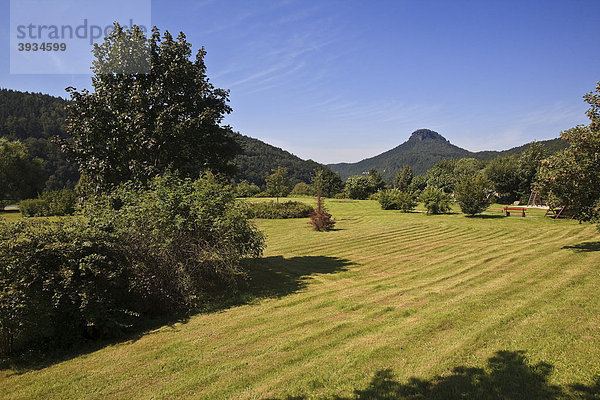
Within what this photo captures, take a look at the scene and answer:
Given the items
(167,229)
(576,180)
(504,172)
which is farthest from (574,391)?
(504,172)

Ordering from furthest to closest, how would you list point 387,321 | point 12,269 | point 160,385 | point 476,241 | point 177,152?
1. point 476,241
2. point 177,152
3. point 387,321
4. point 12,269
5. point 160,385

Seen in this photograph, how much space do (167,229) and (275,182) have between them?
41.4 meters

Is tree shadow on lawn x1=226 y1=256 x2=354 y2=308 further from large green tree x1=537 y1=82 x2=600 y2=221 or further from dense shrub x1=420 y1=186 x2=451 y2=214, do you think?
dense shrub x1=420 y1=186 x2=451 y2=214

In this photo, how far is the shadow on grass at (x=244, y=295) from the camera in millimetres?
5805

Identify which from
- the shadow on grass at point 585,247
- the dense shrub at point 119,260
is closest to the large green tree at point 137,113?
the dense shrub at point 119,260

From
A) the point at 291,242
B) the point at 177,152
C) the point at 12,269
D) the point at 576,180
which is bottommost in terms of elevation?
the point at 291,242

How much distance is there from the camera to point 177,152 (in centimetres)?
1148

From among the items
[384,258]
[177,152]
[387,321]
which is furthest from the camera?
[384,258]

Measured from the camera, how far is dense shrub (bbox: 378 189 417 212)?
3675 centimetres

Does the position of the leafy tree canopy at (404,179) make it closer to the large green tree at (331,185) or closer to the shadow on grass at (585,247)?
the large green tree at (331,185)

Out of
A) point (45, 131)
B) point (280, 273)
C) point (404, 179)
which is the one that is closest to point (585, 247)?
point (280, 273)

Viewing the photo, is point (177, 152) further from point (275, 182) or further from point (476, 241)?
point (275, 182)

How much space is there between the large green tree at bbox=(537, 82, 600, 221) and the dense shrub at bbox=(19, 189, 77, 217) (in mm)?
39477

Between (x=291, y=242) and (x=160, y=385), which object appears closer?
(x=160, y=385)
